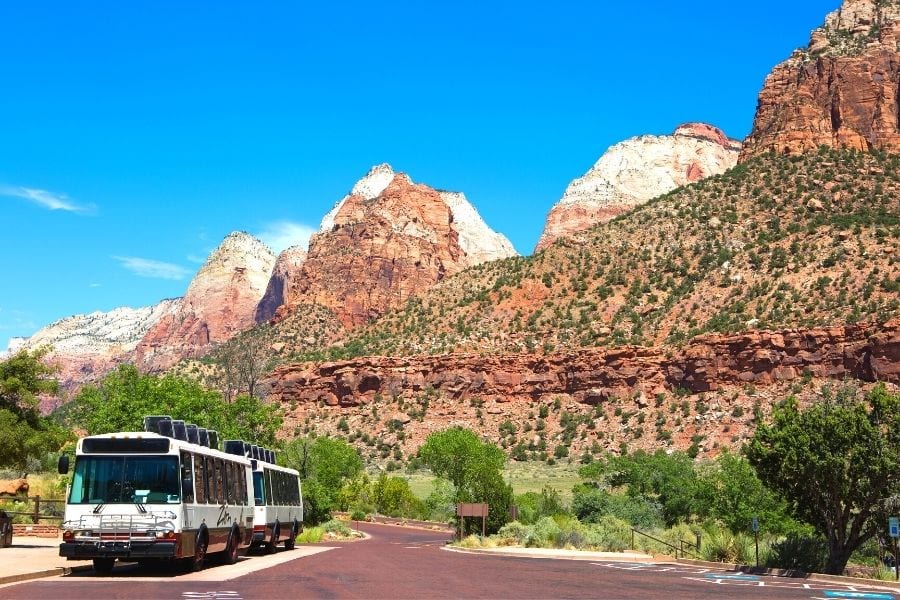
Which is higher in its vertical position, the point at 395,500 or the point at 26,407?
the point at 26,407

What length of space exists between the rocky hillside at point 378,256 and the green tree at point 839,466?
339 ft

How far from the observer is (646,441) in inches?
2972

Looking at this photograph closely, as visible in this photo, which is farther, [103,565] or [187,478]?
[103,565]

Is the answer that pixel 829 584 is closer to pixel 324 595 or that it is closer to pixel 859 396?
pixel 324 595

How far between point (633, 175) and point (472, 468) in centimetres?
13683

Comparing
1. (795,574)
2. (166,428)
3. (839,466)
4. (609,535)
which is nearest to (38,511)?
(166,428)

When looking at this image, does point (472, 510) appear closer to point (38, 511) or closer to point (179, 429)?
point (38, 511)

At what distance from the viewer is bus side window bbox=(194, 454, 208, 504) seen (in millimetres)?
23203

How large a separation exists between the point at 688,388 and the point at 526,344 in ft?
57.7

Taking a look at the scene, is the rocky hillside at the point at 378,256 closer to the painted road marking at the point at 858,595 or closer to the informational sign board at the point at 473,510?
the informational sign board at the point at 473,510

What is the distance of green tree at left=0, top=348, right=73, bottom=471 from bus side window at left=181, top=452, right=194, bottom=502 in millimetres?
10034

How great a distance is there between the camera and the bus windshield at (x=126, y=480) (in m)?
21.9

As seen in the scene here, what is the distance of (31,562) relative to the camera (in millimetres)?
23984

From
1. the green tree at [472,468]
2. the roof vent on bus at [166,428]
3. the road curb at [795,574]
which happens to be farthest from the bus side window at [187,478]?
the green tree at [472,468]
